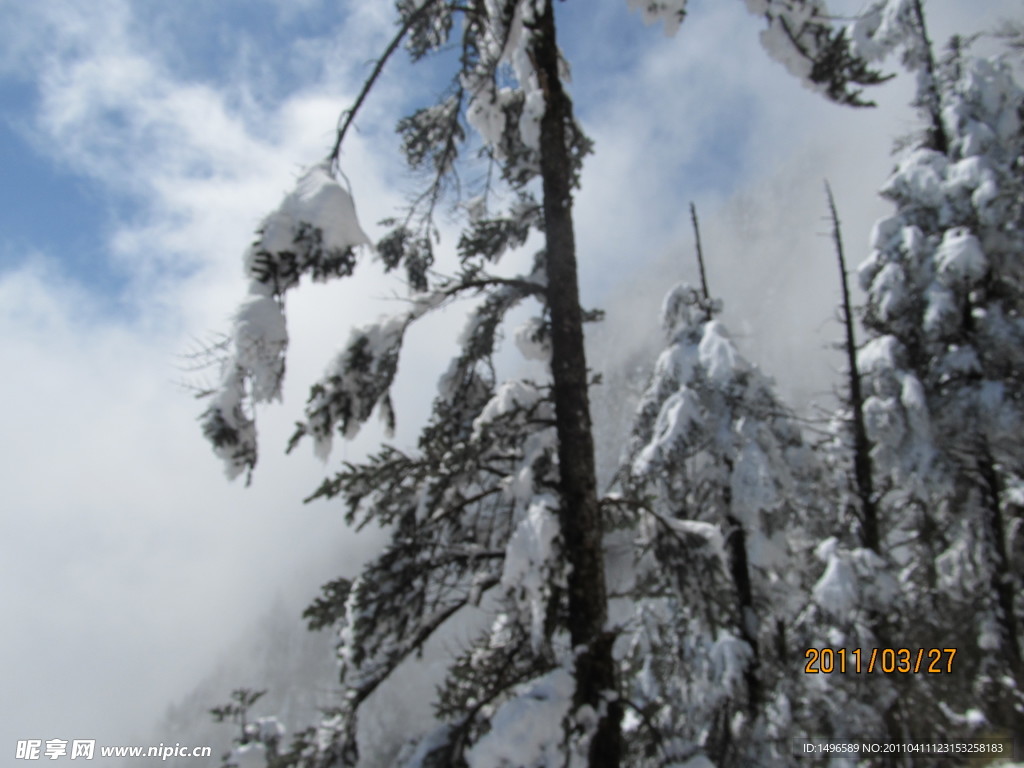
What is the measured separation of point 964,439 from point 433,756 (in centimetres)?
1083

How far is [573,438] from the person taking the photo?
4.25m

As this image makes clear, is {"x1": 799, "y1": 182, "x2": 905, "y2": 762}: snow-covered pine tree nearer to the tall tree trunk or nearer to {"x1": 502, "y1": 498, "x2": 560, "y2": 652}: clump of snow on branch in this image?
the tall tree trunk

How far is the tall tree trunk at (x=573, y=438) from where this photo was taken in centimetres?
377

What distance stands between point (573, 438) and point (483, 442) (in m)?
0.66

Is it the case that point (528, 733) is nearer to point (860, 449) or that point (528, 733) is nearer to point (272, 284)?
point (272, 284)

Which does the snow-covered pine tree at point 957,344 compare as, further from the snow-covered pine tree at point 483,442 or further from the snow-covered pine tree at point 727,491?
the snow-covered pine tree at point 483,442

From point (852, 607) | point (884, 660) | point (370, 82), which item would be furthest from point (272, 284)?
point (884, 660)

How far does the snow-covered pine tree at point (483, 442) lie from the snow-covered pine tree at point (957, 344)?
8.32 metres

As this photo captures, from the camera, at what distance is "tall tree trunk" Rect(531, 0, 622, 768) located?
3.77 meters

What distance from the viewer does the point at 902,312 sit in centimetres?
1105

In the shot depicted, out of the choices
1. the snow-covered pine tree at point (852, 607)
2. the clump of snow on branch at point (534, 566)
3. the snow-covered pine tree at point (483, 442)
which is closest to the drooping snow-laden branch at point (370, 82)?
the snow-covered pine tree at point (483, 442)

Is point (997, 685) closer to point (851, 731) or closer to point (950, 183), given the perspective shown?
point (851, 731)

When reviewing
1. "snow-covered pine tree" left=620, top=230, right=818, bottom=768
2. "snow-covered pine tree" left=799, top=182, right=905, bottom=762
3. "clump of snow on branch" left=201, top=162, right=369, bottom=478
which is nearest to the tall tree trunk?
"clump of snow on branch" left=201, top=162, right=369, bottom=478

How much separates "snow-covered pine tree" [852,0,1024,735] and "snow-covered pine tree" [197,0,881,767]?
832cm
